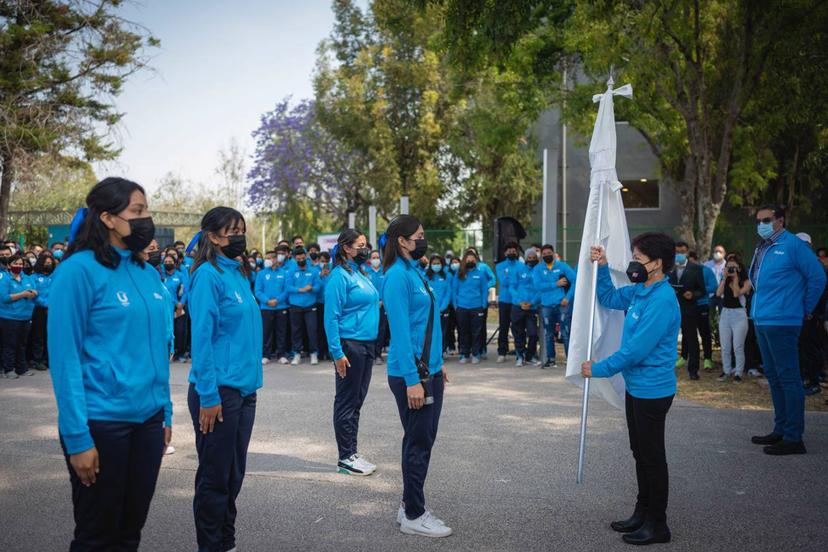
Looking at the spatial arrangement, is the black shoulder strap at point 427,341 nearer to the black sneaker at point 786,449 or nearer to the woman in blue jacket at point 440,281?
the black sneaker at point 786,449

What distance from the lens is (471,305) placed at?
555 inches

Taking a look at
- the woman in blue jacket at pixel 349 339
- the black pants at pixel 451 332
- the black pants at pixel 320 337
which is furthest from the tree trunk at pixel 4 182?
the woman in blue jacket at pixel 349 339

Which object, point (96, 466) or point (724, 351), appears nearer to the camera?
point (96, 466)

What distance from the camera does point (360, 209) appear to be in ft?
104

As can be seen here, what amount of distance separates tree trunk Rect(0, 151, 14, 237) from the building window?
2257 cm

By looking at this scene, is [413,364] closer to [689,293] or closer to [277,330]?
[689,293]

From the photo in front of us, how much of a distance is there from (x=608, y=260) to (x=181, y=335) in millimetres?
10895

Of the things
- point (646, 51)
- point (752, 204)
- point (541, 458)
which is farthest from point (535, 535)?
point (752, 204)

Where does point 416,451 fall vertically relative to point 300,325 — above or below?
below

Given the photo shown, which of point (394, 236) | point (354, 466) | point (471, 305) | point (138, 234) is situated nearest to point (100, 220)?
point (138, 234)

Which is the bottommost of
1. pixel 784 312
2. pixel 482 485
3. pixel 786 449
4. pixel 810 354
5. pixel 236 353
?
pixel 482 485

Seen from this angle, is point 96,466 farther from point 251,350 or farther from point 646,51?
point 646,51

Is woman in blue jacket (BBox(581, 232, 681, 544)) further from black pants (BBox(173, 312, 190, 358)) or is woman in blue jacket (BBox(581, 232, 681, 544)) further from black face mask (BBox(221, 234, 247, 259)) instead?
black pants (BBox(173, 312, 190, 358))

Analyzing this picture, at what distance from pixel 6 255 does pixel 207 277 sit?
10.4 meters
